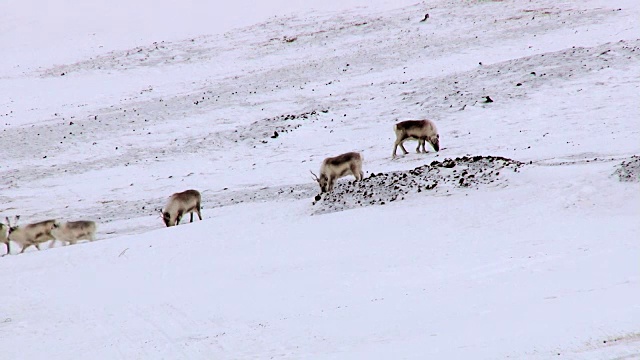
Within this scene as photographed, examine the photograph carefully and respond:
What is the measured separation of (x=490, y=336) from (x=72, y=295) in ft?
21.1

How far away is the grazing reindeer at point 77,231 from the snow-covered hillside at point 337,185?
982 millimetres

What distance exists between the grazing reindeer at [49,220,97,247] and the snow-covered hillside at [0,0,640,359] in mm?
982

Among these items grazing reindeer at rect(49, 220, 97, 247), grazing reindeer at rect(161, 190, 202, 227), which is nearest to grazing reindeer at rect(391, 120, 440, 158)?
grazing reindeer at rect(161, 190, 202, 227)

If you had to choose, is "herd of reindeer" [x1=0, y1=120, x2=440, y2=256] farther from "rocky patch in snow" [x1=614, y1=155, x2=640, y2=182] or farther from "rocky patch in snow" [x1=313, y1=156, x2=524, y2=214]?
"rocky patch in snow" [x1=614, y1=155, x2=640, y2=182]

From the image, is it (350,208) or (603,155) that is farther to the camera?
(603,155)

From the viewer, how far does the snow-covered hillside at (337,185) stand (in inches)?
320

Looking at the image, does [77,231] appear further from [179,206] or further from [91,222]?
[179,206]

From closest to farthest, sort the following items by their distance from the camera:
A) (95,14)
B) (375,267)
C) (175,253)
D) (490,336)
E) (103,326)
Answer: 1. (490,336)
2. (103,326)
3. (375,267)
4. (175,253)
5. (95,14)

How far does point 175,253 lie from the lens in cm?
1242

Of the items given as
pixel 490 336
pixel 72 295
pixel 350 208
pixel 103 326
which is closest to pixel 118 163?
pixel 350 208

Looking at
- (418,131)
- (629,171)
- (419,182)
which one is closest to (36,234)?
→ (419,182)

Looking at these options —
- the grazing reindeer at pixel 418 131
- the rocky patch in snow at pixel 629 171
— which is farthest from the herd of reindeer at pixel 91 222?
the rocky patch in snow at pixel 629 171

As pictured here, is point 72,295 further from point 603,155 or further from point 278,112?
point 278,112

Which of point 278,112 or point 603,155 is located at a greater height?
point 278,112
